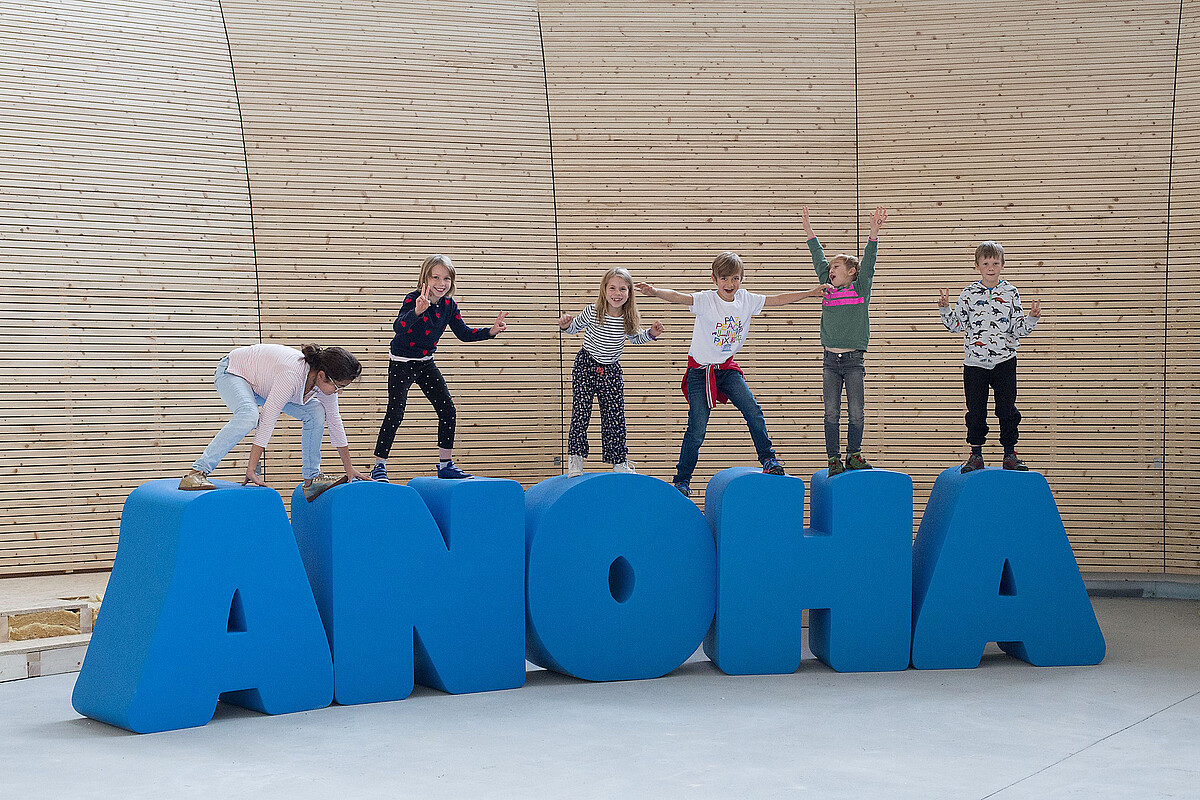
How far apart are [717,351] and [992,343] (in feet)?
6.10

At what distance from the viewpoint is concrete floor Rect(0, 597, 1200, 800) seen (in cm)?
439

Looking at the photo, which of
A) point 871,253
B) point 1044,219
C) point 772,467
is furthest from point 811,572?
point 1044,219

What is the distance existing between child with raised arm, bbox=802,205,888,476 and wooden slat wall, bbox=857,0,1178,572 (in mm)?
2914

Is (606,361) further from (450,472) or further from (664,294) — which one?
(450,472)

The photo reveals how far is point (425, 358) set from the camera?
7125 mm

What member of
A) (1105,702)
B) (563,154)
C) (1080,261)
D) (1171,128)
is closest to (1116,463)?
(1080,261)

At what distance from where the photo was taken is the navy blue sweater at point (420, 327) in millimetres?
7004

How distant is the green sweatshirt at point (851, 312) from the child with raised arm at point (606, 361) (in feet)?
3.90

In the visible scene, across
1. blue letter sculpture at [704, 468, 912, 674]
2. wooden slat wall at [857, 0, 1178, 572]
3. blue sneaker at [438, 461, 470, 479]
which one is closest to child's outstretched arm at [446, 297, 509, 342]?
blue sneaker at [438, 461, 470, 479]

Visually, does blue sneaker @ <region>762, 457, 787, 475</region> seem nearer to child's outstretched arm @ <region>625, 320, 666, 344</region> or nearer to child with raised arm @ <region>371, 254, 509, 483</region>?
child's outstretched arm @ <region>625, 320, 666, 344</region>

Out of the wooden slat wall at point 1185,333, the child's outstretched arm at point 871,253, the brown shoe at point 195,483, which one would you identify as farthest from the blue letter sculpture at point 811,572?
the wooden slat wall at point 1185,333

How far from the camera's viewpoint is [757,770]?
4641mm

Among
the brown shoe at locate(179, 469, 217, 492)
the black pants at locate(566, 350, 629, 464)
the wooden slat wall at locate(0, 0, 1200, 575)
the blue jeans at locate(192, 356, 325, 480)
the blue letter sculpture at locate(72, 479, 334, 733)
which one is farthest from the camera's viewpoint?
the wooden slat wall at locate(0, 0, 1200, 575)

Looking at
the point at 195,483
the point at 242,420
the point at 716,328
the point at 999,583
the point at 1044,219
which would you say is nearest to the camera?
the point at 195,483
